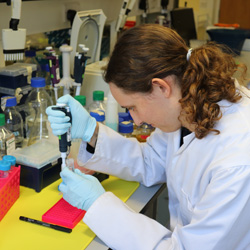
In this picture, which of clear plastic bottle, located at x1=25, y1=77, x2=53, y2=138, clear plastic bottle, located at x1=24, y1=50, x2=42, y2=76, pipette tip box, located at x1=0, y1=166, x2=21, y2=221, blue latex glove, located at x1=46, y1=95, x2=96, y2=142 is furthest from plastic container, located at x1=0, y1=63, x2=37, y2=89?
pipette tip box, located at x1=0, y1=166, x2=21, y2=221

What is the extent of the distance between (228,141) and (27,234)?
648 millimetres

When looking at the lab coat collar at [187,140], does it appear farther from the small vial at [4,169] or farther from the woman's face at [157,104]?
the small vial at [4,169]

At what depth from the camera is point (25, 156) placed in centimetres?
134

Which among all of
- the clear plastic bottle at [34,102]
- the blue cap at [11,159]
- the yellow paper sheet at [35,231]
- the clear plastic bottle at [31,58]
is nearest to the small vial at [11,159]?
the blue cap at [11,159]

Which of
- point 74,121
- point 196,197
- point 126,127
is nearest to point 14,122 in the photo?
point 74,121

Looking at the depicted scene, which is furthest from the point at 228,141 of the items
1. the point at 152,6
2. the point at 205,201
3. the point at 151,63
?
A: the point at 152,6

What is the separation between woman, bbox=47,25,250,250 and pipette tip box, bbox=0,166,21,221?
0.17 metres

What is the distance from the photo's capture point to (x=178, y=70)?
110 centimetres

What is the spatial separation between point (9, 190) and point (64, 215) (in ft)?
0.65

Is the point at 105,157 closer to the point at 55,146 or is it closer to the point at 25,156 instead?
the point at 55,146

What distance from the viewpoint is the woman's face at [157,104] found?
1104 mm

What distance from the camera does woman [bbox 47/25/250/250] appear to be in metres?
1.00

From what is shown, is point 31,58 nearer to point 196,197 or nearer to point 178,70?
point 178,70

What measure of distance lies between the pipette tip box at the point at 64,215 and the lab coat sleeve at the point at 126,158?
0.23 metres
